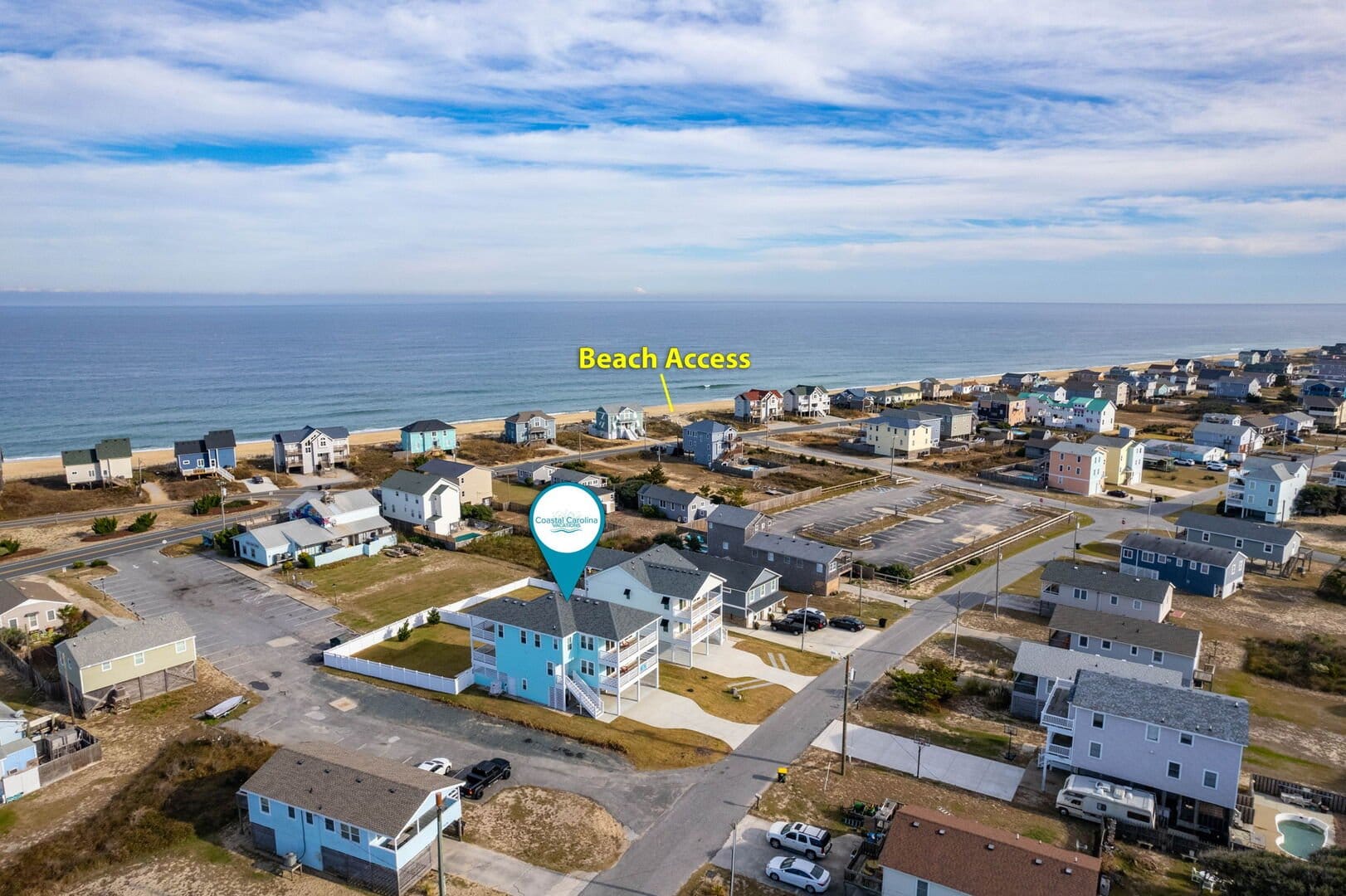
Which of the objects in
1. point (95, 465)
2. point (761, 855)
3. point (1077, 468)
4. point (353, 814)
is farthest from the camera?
point (1077, 468)

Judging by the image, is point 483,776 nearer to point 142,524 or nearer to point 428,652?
point 428,652

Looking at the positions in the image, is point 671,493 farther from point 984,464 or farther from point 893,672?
point 984,464

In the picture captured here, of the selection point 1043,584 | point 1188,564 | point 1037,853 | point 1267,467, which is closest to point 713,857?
point 1037,853

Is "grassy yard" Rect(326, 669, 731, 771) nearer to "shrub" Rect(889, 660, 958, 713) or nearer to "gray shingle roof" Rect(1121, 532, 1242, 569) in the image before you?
"shrub" Rect(889, 660, 958, 713)

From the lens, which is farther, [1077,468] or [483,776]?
[1077,468]

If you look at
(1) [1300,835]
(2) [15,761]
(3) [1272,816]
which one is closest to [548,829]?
(2) [15,761]
